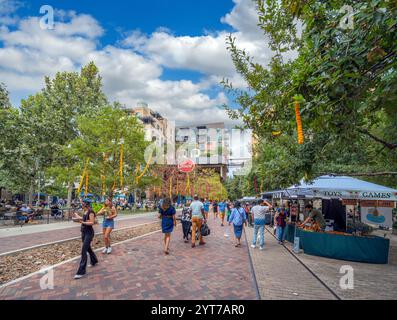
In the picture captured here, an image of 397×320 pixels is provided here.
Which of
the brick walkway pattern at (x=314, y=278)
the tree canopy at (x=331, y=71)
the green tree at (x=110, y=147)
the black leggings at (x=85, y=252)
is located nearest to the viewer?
the tree canopy at (x=331, y=71)

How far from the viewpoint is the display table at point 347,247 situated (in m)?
8.03

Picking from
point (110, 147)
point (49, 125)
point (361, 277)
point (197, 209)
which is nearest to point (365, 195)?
point (361, 277)

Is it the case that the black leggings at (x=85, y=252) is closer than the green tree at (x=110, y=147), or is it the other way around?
the black leggings at (x=85, y=252)

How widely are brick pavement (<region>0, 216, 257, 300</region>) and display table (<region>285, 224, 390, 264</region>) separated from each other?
252 cm

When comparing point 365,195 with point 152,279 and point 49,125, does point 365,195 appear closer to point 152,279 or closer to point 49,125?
point 152,279

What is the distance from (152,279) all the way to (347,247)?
251 inches

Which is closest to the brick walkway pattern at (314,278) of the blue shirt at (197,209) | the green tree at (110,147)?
the blue shirt at (197,209)

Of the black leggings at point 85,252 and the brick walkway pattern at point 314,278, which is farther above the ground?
the black leggings at point 85,252

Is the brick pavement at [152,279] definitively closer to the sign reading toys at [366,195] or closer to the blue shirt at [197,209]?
the blue shirt at [197,209]

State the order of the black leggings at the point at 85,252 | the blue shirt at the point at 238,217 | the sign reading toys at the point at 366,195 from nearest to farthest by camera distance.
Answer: the black leggings at the point at 85,252, the sign reading toys at the point at 366,195, the blue shirt at the point at 238,217

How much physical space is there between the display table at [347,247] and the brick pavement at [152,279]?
2.52 meters

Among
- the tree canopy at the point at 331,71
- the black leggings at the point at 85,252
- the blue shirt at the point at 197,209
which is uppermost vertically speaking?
the tree canopy at the point at 331,71
